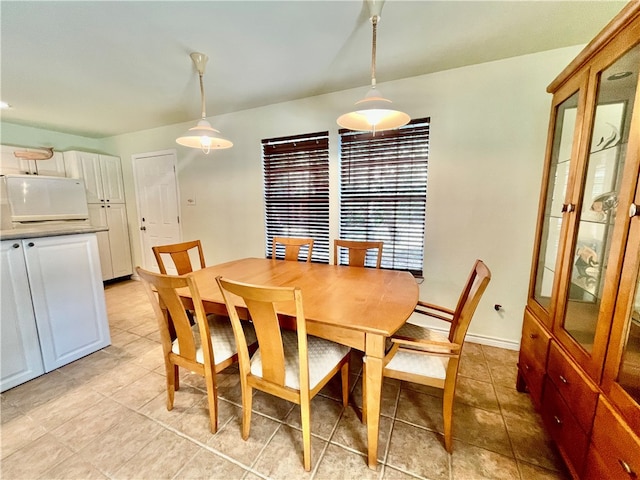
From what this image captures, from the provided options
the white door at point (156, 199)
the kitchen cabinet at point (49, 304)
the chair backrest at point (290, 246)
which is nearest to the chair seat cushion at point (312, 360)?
the chair backrest at point (290, 246)

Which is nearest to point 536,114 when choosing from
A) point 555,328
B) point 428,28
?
point 428,28

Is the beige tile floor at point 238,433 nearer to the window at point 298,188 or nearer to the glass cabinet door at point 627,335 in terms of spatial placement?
the glass cabinet door at point 627,335

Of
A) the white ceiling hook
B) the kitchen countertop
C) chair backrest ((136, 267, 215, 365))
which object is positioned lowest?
chair backrest ((136, 267, 215, 365))

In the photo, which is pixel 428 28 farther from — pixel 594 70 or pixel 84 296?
pixel 84 296

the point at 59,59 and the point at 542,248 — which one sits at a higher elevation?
the point at 59,59

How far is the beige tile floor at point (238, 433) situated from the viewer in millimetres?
1236

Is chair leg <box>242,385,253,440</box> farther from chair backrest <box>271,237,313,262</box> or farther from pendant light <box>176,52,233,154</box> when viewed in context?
pendant light <box>176,52,233,154</box>

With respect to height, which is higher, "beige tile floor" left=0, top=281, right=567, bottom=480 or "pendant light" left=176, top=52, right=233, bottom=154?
"pendant light" left=176, top=52, right=233, bottom=154

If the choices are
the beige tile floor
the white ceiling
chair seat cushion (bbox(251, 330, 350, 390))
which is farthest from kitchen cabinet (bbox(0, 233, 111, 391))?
chair seat cushion (bbox(251, 330, 350, 390))

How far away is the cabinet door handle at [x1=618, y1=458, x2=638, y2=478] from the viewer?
31.3 inches

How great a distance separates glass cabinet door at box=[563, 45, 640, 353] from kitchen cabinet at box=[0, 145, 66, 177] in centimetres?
585

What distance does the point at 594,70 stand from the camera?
1.15 meters

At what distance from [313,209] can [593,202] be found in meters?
2.24

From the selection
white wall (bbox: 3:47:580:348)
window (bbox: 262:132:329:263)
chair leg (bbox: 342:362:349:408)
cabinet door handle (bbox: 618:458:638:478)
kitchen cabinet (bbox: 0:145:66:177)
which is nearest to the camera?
cabinet door handle (bbox: 618:458:638:478)
